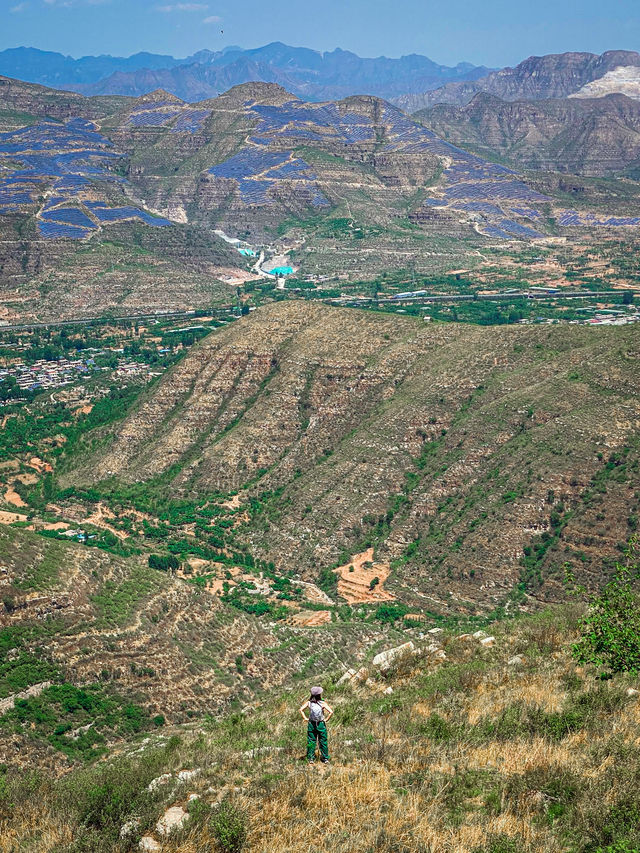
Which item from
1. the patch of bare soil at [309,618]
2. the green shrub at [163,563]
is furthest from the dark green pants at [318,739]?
the green shrub at [163,563]

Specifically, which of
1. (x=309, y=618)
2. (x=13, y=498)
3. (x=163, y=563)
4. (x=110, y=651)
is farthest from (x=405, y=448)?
(x=13, y=498)

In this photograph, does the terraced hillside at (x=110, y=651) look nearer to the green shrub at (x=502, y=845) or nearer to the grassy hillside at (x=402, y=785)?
the grassy hillside at (x=402, y=785)

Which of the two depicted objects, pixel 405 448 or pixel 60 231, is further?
pixel 60 231

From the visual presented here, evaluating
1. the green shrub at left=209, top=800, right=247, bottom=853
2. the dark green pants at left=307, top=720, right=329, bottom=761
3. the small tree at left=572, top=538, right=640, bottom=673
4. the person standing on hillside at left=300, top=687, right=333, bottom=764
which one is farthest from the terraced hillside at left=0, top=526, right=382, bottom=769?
the small tree at left=572, top=538, right=640, bottom=673

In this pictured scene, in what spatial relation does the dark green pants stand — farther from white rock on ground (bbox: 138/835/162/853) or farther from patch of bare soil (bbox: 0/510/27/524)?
patch of bare soil (bbox: 0/510/27/524)

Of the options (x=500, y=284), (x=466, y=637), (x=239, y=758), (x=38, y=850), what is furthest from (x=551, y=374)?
(x=500, y=284)

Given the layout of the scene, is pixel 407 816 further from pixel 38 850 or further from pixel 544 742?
pixel 38 850

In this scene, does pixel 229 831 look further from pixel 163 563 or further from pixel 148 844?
pixel 163 563
